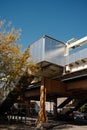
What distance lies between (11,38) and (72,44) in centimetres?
812

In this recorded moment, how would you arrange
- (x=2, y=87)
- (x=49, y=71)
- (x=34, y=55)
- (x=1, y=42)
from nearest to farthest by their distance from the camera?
(x=1, y=42) → (x=2, y=87) → (x=34, y=55) → (x=49, y=71)

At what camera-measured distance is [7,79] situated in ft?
66.1

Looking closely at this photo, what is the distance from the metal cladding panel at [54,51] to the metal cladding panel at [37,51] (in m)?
0.53

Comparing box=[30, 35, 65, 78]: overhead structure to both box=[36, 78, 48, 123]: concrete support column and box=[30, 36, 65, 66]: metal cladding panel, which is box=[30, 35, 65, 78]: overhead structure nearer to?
box=[30, 36, 65, 66]: metal cladding panel

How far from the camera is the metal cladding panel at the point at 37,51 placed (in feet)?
73.6

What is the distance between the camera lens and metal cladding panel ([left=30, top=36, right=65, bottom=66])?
22.3 metres

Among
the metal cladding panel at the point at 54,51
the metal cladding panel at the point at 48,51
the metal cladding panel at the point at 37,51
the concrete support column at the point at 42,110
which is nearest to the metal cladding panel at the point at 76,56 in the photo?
the metal cladding panel at the point at 54,51

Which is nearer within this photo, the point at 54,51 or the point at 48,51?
the point at 48,51

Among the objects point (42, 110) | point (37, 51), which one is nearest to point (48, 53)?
point (37, 51)

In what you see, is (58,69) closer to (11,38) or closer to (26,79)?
(26,79)

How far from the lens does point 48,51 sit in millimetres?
22453

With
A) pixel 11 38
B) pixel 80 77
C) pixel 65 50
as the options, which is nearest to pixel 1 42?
pixel 11 38

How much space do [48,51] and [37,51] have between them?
5.23ft

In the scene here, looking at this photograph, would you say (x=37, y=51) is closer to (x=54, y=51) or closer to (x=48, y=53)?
(x=48, y=53)
